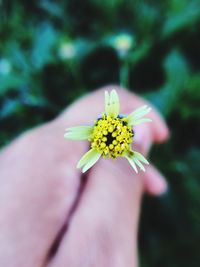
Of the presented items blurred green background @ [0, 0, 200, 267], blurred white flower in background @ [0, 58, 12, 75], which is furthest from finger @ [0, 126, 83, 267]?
blurred white flower in background @ [0, 58, 12, 75]

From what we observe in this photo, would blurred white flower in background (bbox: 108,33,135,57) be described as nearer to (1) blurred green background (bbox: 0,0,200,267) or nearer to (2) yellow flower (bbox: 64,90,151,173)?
(1) blurred green background (bbox: 0,0,200,267)

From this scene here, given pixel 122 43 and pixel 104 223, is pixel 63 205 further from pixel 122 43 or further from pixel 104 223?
pixel 122 43

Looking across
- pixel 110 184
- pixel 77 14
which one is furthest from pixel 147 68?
pixel 110 184

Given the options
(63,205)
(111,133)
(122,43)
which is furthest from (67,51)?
(111,133)

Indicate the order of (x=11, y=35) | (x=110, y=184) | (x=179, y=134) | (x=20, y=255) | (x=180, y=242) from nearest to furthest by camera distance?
1. (x=20, y=255)
2. (x=110, y=184)
3. (x=180, y=242)
4. (x=179, y=134)
5. (x=11, y=35)

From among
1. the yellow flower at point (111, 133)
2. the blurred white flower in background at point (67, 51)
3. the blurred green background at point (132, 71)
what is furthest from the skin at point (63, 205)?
the blurred white flower in background at point (67, 51)

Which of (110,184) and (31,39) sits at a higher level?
(31,39)

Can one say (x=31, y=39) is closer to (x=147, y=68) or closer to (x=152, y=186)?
(x=147, y=68)
